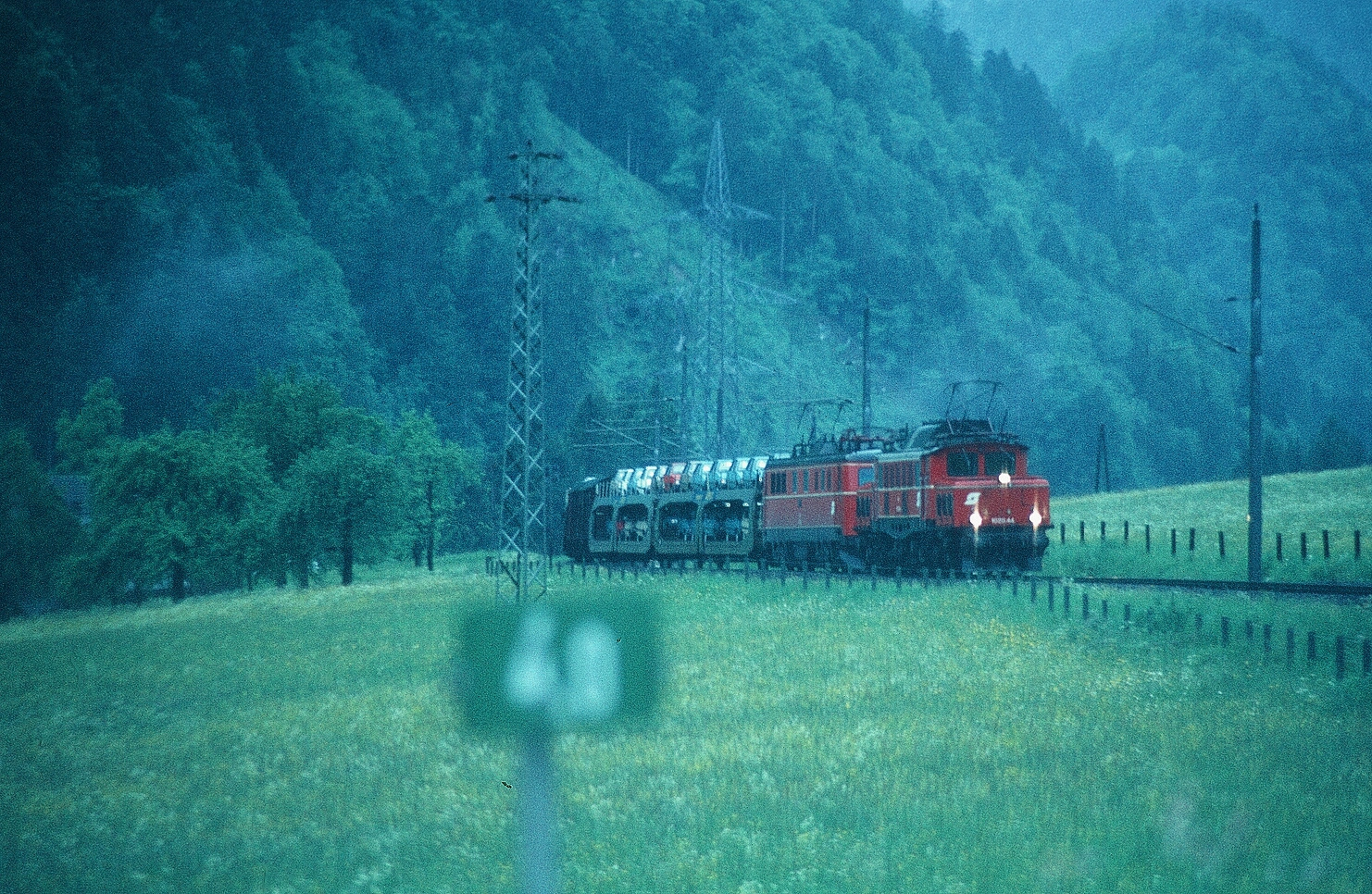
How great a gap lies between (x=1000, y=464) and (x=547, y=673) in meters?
35.5

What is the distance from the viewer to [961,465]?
41.1 m

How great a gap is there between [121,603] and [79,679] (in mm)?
38021

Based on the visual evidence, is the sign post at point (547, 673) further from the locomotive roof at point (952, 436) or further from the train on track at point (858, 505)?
the locomotive roof at point (952, 436)

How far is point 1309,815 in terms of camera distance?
611 inches

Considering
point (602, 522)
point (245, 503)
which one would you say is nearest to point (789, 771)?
point (602, 522)

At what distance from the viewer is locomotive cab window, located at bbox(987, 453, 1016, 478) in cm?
4175

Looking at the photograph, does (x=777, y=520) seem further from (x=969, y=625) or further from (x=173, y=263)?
(x=173, y=263)

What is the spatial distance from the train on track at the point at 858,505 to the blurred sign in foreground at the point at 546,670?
32.8 metres

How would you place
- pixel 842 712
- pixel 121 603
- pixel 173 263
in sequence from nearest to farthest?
pixel 842 712 < pixel 121 603 < pixel 173 263

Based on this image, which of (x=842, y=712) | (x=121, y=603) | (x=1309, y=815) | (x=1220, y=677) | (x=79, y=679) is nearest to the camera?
(x=1309, y=815)

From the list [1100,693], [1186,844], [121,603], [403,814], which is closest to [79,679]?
[403,814]

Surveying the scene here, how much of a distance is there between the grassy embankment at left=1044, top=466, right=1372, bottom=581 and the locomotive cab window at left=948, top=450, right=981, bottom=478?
197 inches

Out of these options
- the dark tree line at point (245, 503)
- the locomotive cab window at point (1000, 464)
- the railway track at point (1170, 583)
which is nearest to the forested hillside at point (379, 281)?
the dark tree line at point (245, 503)

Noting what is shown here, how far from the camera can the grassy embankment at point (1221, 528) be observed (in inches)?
1667
